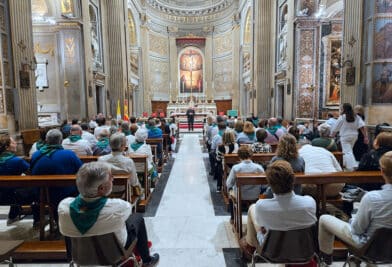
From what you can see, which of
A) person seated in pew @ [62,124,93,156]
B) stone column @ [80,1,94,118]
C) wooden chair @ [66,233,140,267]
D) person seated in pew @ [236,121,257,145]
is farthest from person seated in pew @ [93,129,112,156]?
stone column @ [80,1,94,118]

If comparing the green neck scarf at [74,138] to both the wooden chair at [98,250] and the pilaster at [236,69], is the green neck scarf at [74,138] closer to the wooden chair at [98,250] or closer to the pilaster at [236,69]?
the wooden chair at [98,250]

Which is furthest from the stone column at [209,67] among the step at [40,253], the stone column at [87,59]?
the step at [40,253]

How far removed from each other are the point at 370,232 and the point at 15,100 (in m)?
7.56

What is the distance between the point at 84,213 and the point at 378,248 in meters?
2.05

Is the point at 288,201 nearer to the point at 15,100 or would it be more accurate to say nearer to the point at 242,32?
the point at 15,100

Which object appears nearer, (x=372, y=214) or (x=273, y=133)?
(x=372, y=214)

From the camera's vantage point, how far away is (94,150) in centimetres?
507

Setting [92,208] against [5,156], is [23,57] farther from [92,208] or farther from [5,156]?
[92,208]

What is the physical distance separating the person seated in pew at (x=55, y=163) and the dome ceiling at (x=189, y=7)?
889 inches

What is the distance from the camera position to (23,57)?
6996 millimetres

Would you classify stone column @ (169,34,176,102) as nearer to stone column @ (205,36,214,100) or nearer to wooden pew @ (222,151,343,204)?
stone column @ (205,36,214,100)

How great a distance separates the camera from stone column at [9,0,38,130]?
6.79 metres

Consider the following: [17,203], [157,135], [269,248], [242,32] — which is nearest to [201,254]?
[269,248]

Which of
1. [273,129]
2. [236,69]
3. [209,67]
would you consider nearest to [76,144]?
[273,129]
